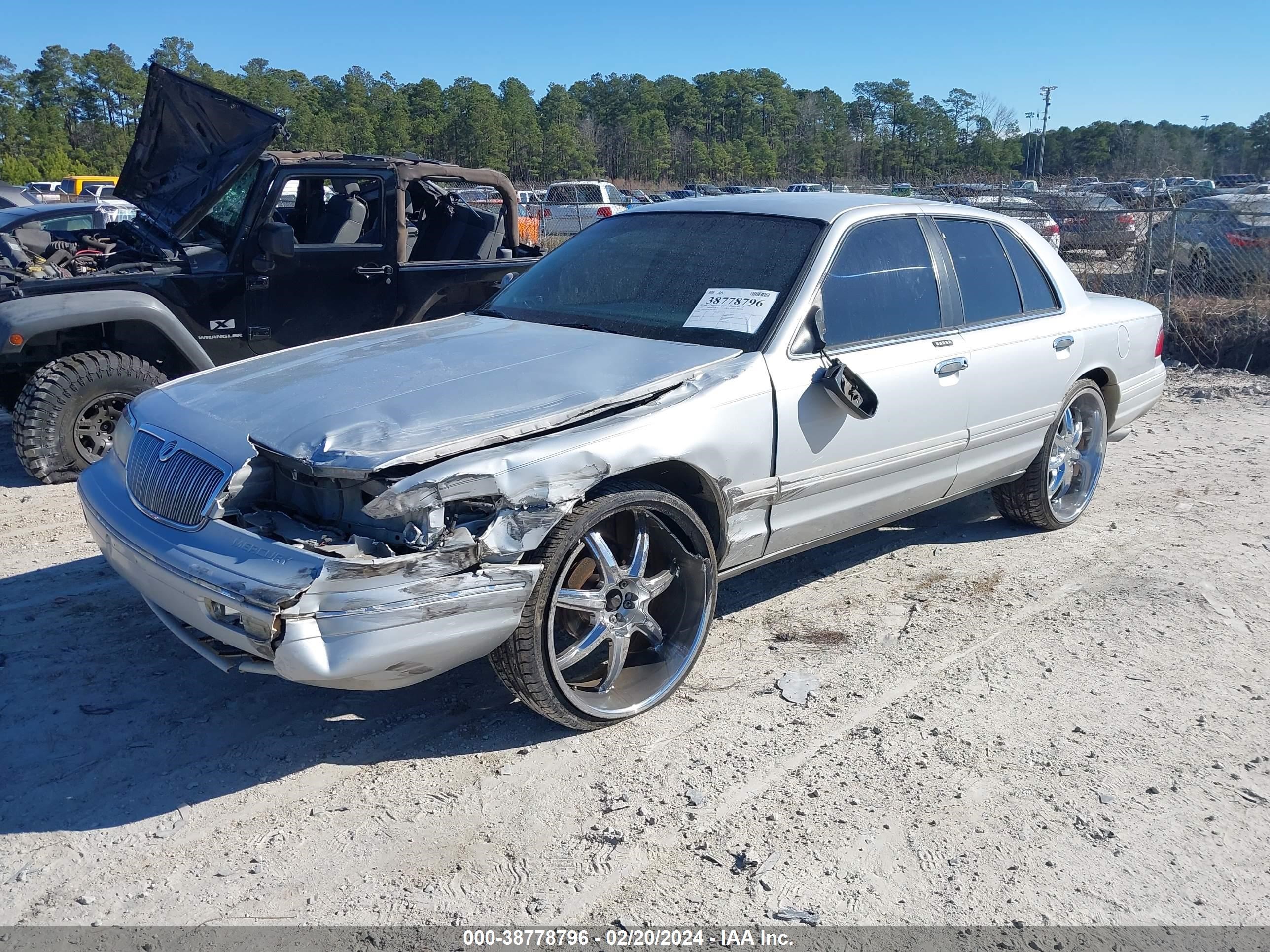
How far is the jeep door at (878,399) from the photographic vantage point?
386 cm

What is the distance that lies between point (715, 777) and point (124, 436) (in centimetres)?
243

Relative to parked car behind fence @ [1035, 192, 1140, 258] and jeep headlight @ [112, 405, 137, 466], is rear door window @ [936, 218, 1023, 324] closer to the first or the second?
jeep headlight @ [112, 405, 137, 466]

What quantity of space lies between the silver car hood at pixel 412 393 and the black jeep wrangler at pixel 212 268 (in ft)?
7.71

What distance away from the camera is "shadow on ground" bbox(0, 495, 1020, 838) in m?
3.08

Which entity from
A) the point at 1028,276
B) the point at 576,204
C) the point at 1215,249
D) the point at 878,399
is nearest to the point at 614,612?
the point at 878,399

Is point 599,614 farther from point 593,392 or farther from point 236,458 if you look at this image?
point 236,458

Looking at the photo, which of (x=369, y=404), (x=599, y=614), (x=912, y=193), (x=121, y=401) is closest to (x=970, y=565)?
(x=599, y=614)

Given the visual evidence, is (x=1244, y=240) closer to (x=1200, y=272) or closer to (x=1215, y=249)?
(x=1215, y=249)

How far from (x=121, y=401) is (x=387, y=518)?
4.15m

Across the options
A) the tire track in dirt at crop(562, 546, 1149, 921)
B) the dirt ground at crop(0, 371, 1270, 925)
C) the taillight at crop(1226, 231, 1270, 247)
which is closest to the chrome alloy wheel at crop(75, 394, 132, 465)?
the dirt ground at crop(0, 371, 1270, 925)

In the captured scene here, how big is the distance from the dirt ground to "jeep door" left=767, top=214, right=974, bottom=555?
563 millimetres

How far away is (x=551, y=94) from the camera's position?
92688 mm

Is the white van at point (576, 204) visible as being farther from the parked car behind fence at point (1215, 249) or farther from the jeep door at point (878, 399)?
the jeep door at point (878, 399)

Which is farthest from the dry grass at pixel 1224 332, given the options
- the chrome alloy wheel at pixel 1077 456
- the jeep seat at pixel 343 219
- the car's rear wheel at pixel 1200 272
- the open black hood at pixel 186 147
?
the open black hood at pixel 186 147
